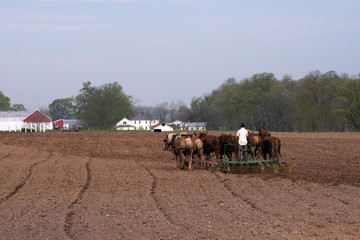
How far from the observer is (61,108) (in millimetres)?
176250

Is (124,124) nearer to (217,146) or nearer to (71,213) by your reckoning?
(217,146)

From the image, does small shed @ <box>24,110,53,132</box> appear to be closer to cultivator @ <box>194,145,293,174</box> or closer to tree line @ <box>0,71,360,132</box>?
tree line @ <box>0,71,360,132</box>

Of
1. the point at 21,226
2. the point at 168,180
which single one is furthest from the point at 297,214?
the point at 168,180

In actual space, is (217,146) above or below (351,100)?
below

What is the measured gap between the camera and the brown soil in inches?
416

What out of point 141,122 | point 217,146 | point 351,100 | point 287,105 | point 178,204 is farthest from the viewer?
point 141,122

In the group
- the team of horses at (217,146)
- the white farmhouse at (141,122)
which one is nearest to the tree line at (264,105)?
the white farmhouse at (141,122)

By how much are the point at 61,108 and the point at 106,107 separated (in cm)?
5126

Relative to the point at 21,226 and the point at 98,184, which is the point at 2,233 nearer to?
the point at 21,226

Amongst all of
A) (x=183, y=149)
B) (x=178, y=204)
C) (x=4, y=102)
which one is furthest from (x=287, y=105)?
(x=4, y=102)

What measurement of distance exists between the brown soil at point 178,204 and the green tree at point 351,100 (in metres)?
63.1

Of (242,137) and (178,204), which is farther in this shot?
(242,137)

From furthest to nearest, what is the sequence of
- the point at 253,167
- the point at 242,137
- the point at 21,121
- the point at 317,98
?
the point at 21,121
the point at 317,98
the point at 242,137
the point at 253,167

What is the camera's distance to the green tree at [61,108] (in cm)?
17525
